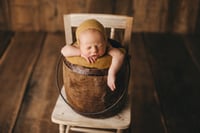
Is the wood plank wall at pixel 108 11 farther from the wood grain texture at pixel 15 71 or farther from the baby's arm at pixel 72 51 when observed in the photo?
the baby's arm at pixel 72 51

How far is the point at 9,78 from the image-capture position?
212cm

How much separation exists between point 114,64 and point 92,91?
122mm

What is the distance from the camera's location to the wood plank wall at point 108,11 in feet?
8.41

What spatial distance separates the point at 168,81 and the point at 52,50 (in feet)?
2.58

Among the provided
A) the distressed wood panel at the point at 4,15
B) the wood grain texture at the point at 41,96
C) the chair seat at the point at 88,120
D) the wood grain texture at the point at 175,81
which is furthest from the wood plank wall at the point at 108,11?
the chair seat at the point at 88,120

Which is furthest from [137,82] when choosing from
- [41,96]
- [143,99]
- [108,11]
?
[108,11]

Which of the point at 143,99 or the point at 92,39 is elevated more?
the point at 92,39

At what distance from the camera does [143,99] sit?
2002mm

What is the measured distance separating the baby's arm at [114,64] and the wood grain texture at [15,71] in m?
0.72

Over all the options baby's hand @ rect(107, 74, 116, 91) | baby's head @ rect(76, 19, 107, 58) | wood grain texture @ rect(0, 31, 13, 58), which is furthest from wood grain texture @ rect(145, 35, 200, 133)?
wood grain texture @ rect(0, 31, 13, 58)

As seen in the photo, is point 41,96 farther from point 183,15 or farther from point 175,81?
point 183,15

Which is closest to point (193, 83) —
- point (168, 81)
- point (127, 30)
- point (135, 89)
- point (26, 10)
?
point (168, 81)

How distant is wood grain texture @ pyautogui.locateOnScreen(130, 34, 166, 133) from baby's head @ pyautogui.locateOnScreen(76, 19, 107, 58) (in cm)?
69

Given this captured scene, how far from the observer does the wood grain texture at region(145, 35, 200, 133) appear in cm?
186
